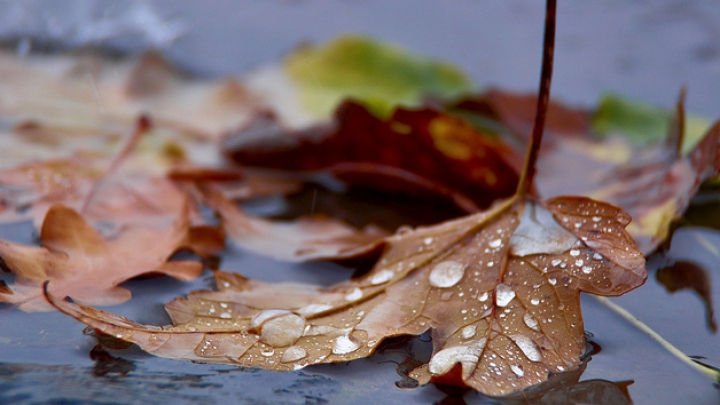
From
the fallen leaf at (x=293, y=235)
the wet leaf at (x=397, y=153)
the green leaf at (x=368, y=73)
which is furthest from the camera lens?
the green leaf at (x=368, y=73)

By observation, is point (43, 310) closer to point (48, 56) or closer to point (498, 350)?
point (498, 350)

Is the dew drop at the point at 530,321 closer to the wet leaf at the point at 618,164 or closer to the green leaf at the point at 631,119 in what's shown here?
the wet leaf at the point at 618,164

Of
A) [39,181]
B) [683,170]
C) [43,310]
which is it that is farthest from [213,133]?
[683,170]

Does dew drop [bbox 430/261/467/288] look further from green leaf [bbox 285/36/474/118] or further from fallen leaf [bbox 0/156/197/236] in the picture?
green leaf [bbox 285/36/474/118]

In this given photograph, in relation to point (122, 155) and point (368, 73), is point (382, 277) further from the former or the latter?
point (368, 73)

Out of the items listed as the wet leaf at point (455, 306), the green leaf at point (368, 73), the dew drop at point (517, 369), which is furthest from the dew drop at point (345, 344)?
the green leaf at point (368, 73)

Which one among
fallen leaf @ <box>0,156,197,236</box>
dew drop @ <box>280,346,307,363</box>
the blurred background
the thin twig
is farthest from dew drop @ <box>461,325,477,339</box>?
the blurred background
